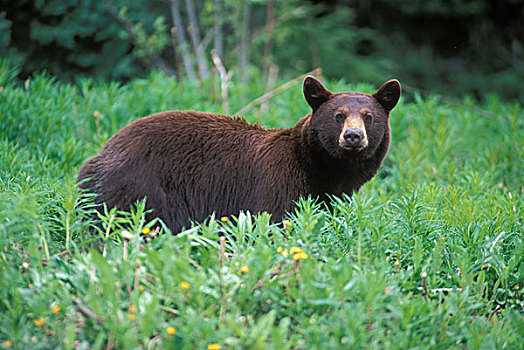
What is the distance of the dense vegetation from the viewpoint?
32.9ft

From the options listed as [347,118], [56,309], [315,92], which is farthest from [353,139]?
[56,309]

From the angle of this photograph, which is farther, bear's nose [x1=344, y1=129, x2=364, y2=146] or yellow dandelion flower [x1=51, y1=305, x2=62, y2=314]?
bear's nose [x1=344, y1=129, x2=364, y2=146]

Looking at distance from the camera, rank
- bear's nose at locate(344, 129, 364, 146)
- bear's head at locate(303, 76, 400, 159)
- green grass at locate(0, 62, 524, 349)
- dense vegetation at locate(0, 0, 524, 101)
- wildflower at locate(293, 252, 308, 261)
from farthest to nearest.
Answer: dense vegetation at locate(0, 0, 524, 101) < bear's head at locate(303, 76, 400, 159) < bear's nose at locate(344, 129, 364, 146) < wildflower at locate(293, 252, 308, 261) < green grass at locate(0, 62, 524, 349)

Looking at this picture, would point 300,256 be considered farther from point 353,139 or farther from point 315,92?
point 315,92

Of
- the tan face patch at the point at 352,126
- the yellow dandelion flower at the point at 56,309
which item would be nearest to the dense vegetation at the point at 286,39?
the tan face patch at the point at 352,126

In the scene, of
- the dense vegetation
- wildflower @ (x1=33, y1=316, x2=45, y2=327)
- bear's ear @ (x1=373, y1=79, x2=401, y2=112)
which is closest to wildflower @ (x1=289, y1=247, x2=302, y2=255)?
wildflower @ (x1=33, y1=316, x2=45, y2=327)

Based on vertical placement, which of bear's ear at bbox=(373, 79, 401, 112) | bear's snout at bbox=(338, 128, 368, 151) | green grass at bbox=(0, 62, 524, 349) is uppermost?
bear's ear at bbox=(373, 79, 401, 112)

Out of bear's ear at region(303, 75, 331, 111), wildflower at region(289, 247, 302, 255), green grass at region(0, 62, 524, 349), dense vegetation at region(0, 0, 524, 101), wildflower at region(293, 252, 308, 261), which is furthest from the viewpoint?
dense vegetation at region(0, 0, 524, 101)

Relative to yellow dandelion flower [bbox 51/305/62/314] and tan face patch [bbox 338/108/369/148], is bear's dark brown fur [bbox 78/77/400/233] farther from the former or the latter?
yellow dandelion flower [bbox 51/305/62/314]

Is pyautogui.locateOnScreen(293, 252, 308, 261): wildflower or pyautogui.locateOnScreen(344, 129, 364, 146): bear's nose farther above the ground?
pyautogui.locateOnScreen(344, 129, 364, 146): bear's nose

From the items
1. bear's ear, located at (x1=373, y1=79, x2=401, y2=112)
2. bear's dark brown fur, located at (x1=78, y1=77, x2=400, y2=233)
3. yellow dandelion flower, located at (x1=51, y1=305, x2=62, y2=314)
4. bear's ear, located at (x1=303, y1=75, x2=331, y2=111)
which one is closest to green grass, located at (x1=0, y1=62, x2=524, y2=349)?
yellow dandelion flower, located at (x1=51, y1=305, x2=62, y2=314)

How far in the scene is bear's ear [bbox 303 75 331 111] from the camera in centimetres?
495

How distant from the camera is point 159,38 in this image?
10508 mm

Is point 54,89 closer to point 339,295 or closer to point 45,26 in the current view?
point 45,26
